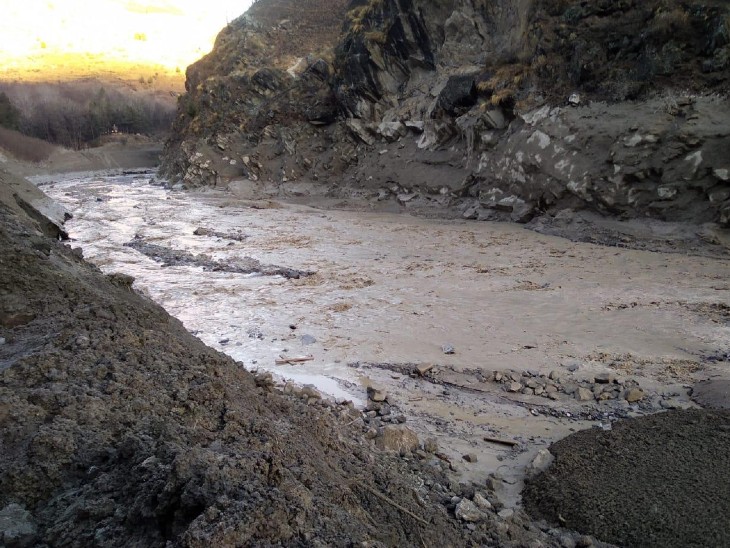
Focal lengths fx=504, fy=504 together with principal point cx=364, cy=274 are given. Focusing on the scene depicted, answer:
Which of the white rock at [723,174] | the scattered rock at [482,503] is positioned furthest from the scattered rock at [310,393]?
the white rock at [723,174]

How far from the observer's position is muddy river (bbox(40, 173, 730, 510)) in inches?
190

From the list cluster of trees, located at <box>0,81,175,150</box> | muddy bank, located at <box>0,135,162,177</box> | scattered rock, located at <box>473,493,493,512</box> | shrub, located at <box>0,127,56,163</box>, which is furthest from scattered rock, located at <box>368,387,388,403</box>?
cluster of trees, located at <box>0,81,175,150</box>

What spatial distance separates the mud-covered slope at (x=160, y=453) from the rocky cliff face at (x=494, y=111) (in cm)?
1116

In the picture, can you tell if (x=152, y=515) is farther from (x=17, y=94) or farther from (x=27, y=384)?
(x=17, y=94)

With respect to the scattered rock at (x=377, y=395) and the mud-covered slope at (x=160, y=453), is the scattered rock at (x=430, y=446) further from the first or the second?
the scattered rock at (x=377, y=395)

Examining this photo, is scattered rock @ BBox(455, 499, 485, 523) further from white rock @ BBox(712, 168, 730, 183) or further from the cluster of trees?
the cluster of trees

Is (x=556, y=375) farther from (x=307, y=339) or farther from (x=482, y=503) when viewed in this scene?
(x=307, y=339)

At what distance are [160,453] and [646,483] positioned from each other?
2.96 m

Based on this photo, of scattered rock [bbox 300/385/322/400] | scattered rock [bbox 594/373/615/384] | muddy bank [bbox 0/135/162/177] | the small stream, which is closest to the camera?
scattered rock [bbox 300/385/322/400]

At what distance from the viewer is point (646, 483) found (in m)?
3.26

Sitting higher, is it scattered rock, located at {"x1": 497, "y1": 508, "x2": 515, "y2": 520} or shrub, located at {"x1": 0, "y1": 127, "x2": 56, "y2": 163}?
scattered rock, located at {"x1": 497, "y1": 508, "x2": 515, "y2": 520}

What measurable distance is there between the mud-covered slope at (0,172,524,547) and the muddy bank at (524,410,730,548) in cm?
72

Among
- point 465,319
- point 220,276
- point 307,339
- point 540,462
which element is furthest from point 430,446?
point 220,276

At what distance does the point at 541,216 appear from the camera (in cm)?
1413
